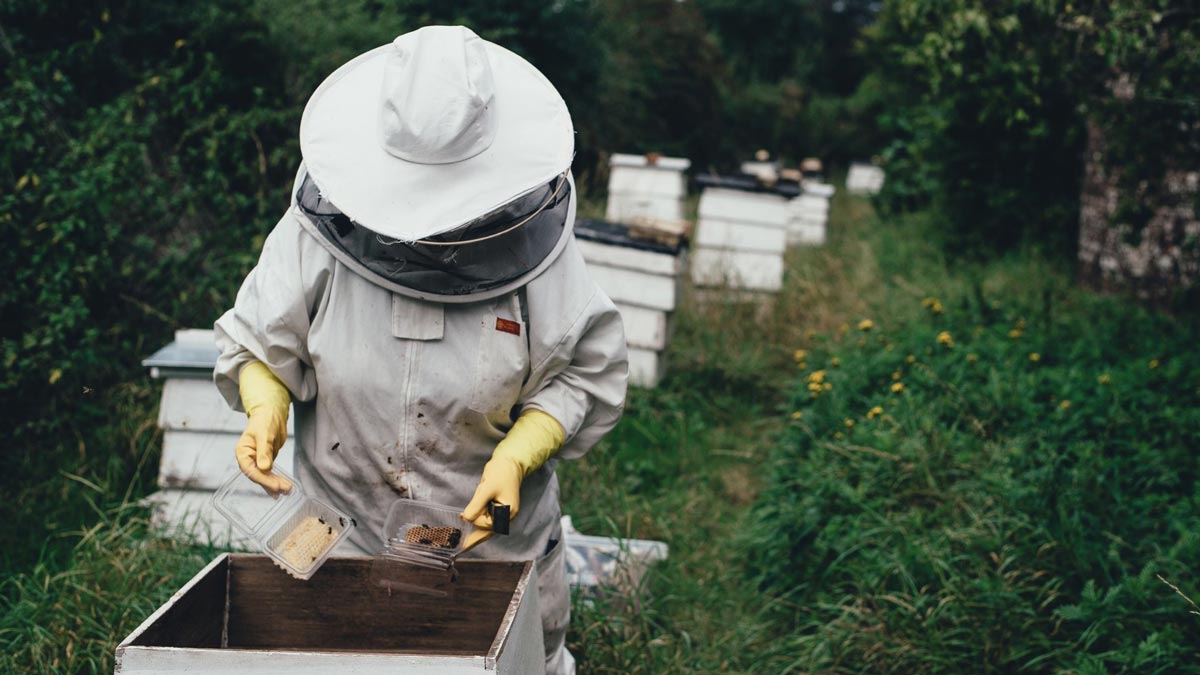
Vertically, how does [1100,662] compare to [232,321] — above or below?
below

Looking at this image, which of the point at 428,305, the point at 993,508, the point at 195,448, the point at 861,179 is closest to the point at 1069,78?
the point at 993,508

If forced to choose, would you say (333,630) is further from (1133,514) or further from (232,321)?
(1133,514)

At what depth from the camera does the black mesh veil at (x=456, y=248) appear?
6.82 feet

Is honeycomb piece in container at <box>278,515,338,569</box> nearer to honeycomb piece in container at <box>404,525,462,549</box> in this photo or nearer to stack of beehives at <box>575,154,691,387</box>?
honeycomb piece in container at <box>404,525,462,549</box>

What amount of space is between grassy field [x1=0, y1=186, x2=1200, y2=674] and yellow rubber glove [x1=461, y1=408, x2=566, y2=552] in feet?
3.38

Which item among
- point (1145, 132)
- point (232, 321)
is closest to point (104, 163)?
point (232, 321)

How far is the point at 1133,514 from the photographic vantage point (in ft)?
11.3

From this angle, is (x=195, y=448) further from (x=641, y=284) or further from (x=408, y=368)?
(x=641, y=284)

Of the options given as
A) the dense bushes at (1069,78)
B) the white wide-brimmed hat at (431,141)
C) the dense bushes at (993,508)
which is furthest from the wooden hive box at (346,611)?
the dense bushes at (1069,78)

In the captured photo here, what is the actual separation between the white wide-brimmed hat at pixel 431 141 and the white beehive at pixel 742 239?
4862 mm

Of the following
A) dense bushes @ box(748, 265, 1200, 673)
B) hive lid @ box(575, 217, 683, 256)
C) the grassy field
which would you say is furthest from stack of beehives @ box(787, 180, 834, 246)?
dense bushes @ box(748, 265, 1200, 673)

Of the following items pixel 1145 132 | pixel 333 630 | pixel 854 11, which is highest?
pixel 1145 132

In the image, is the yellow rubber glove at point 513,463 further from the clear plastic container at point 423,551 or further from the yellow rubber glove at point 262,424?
the yellow rubber glove at point 262,424

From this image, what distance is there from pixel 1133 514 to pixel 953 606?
79 centimetres
